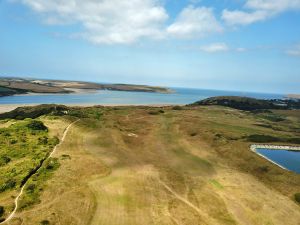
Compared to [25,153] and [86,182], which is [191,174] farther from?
[25,153]

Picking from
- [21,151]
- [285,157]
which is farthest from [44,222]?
[285,157]

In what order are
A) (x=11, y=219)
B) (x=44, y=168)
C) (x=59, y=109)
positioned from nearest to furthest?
(x=11, y=219)
(x=44, y=168)
(x=59, y=109)

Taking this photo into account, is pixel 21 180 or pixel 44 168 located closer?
pixel 21 180


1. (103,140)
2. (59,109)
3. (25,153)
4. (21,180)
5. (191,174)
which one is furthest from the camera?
(59,109)

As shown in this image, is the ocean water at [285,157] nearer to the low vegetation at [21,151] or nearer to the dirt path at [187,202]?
the dirt path at [187,202]

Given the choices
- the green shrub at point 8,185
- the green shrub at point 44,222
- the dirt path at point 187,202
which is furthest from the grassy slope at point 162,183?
the green shrub at point 8,185

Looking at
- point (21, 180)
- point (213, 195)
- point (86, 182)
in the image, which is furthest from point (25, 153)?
point (213, 195)
